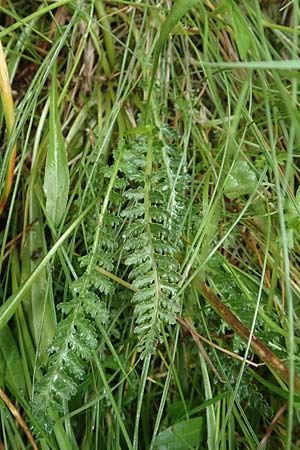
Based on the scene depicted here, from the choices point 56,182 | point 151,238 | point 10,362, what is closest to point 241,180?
point 151,238

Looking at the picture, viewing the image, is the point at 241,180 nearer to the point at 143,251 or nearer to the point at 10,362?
the point at 143,251

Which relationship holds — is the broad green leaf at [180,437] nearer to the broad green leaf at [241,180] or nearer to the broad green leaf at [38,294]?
the broad green leaf at [38,294]

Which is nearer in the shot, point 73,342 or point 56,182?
point 73,342

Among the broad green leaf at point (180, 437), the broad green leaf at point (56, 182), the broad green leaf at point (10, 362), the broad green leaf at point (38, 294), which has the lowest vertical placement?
the broad green leaf at point (180, 437)

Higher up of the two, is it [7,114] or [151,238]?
[7,114]

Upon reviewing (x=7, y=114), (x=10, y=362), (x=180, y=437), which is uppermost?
(x=7, y=114)

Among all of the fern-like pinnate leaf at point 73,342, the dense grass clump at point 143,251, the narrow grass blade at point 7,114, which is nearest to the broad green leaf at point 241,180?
the dense grass clump at point 143,251

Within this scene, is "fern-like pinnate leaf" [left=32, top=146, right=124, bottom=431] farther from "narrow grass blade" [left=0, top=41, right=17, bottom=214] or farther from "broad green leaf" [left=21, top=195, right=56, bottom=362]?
"narrow grass blade" [left=0, top=41, right=17, bottom=214]
